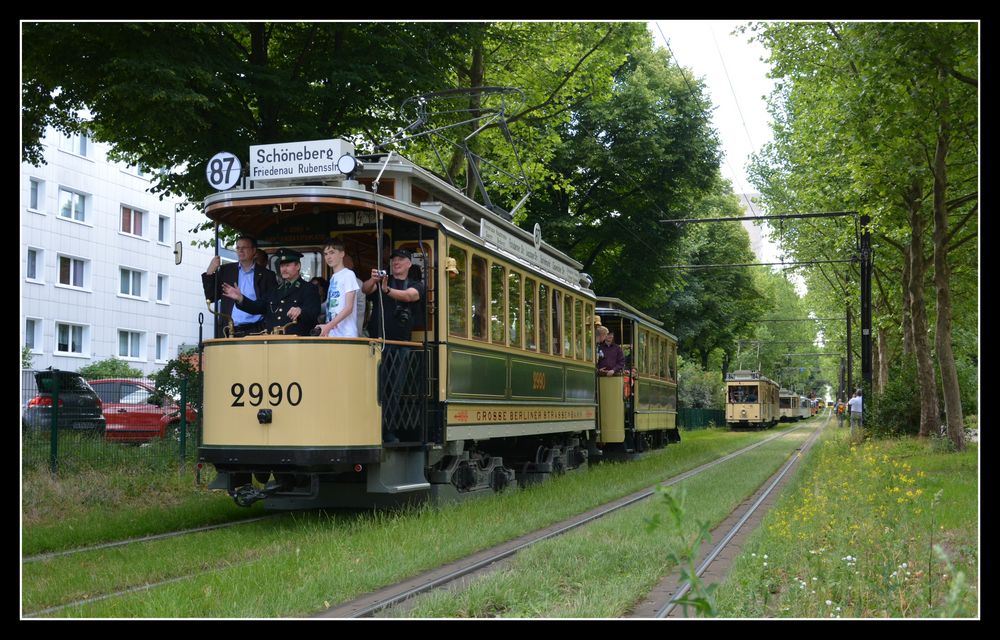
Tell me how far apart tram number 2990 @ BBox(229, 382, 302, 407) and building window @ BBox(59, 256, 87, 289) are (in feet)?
102

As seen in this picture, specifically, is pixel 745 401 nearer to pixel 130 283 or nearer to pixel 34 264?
pixel 130 283

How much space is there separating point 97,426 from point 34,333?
24.9m

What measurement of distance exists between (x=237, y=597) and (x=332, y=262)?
14.2 feet

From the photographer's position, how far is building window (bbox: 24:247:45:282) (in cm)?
3709

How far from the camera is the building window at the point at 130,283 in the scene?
42312mm

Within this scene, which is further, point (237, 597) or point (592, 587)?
point (592, 587)

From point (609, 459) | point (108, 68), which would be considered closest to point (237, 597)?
point (108, 68)

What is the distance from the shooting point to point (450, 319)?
11750 mm

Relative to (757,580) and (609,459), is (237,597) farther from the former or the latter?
(609,459)

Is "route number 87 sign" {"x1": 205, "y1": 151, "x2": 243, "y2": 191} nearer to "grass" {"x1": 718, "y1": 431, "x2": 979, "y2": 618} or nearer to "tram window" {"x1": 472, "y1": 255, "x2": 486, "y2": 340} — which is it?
"tram window" {"x1": 472, "y1": 255, "x2": 486, "y2": 340}

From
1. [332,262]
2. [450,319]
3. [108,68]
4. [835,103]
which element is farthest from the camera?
[835,103]

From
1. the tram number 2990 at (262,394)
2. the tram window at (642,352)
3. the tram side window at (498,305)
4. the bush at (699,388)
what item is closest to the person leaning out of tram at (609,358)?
the tram window at (642,352)

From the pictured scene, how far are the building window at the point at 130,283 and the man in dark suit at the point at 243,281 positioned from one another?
32.9m

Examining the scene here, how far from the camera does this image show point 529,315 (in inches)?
575
